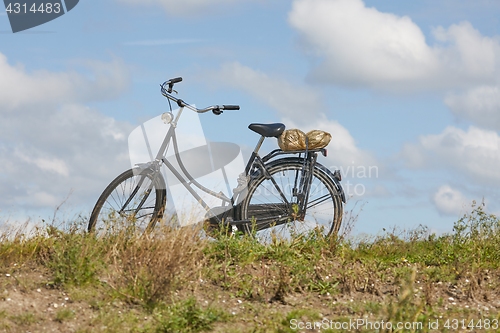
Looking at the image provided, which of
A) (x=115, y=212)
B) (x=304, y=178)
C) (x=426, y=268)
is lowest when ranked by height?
(x=426, y=268)

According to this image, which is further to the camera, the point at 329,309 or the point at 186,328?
the point at 329,309

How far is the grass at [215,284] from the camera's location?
5914 mm

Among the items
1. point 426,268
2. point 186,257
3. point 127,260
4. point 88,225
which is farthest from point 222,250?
point 426,268

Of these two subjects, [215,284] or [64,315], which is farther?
[215,284]

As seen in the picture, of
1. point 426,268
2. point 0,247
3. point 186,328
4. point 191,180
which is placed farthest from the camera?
point 191,180

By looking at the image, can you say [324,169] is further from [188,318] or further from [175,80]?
[188,318]

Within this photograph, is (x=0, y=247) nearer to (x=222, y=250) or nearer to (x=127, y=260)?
(x=127, y=260)

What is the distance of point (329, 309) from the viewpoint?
6457 millimetres

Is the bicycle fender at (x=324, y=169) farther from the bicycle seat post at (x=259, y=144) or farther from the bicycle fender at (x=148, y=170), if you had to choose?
the bicycle fender at (x=148, y=170)

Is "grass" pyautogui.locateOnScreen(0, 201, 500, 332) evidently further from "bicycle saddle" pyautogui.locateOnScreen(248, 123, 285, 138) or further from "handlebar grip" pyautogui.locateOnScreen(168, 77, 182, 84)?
"handlebar grip" pyautogui.locateOnScreen(168, 77, 182, 84)

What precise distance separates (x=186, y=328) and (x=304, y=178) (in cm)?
357

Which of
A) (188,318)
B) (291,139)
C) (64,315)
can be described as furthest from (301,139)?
(64,315)

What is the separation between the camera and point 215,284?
6973 mm

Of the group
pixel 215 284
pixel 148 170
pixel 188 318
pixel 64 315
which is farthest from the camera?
pixel 148 170
